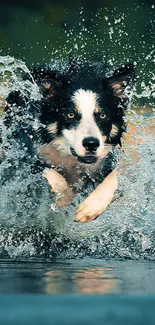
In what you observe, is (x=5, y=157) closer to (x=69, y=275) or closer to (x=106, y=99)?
(x=106, y=99)

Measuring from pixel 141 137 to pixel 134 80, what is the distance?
19.4 inches

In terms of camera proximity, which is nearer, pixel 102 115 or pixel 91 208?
pixel 91 208

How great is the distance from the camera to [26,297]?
5.03 feet

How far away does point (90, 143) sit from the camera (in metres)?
4.20

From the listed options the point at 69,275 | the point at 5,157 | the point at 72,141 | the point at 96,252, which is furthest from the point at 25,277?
the point at 5,157

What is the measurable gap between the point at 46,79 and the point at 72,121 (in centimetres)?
45

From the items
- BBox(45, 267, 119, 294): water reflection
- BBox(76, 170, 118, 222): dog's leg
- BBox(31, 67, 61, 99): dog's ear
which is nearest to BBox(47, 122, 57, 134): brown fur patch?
BBox(31, 67, 61, 99): dog's ear

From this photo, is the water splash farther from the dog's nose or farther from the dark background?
the dark background

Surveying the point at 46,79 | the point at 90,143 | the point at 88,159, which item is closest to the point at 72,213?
the point at 88,159

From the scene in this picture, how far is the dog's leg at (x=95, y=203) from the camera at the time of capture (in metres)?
3.87

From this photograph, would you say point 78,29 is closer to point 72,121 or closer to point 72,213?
point 72,121

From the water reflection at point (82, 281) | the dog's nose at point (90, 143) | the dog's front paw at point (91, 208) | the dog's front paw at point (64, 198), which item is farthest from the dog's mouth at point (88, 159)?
the water reflection at point (82, 281)

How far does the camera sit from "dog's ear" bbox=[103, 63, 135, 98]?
4.62 m

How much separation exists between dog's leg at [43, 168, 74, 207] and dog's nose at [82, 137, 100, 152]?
36 cm
